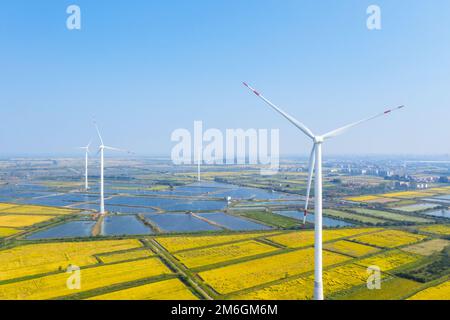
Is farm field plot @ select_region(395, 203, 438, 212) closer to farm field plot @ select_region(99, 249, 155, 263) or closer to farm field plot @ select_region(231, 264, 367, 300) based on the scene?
farm field plot @ select_region(231, 264, 367, 300)

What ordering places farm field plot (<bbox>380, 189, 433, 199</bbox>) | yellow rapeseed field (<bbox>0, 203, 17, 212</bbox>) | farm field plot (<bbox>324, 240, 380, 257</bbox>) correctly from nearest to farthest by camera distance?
Result: farm field plot (<bbox>324, 240, 380, 257</bbox>) → yellow rapeseed field (<bbox>0, 203, 17, 212</bbox>) → farm field plot (<bbox>380, 189, 433, 199</bbox>)

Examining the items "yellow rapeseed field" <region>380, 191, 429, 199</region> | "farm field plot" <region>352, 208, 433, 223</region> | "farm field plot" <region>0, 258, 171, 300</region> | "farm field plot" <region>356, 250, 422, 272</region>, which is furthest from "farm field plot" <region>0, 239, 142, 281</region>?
"yellow rapeseed field" <region>380, 191, 429, 199</region>

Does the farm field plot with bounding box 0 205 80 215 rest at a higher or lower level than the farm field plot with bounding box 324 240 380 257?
higher

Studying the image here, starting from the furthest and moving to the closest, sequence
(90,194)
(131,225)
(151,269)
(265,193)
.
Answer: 1. (265,193)
2. (90,194)
3. (131,225)
4. (151,269)

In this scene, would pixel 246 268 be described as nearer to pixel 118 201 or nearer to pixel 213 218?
pixel 213 218

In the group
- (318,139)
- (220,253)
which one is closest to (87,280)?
(220,253)

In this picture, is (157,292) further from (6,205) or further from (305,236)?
(6,205)

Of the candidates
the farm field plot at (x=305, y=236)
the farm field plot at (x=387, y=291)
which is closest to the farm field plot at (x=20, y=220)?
the farm field plot at (x=305, y=236)
